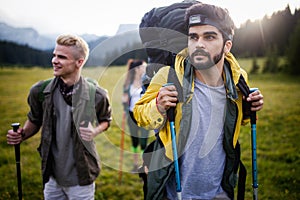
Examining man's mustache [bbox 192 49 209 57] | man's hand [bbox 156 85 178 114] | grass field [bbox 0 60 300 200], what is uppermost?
man's mustache [bbox 192 49 209 57]

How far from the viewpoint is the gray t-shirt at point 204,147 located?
2492 millimetres

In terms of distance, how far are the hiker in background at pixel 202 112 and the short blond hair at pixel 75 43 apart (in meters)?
1.62

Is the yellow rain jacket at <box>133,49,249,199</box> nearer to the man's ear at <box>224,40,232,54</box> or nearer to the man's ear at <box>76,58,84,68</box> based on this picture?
the man's ear at <box>224,40,232,54</box>

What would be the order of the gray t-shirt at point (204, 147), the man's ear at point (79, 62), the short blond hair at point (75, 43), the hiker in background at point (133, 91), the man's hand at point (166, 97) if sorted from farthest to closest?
the hiker in background at point (133, 91) → the man's ear at point (79, 62) → the short blond hair at point (75, 43) → the gray t-shirt at point (204, 147) → the man's hand at point (166, 97)

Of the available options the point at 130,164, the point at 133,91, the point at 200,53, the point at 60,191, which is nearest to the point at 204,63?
the point at 200,53

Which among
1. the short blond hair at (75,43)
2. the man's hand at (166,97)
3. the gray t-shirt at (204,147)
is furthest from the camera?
the short blond hair at (75,43)

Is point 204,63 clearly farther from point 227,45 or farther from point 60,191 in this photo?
point 60,191

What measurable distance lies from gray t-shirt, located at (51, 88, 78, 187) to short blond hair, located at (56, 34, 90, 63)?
0.69 meters

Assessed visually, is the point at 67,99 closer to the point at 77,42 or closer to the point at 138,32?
the point at 77,42

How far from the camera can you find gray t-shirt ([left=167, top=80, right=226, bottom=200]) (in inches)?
98.1

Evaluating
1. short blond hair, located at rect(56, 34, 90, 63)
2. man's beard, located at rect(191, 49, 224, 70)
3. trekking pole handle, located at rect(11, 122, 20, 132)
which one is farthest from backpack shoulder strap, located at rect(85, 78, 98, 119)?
man's beard, located at rect(191, 49, 224, 70)

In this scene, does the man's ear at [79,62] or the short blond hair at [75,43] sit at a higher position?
the short blond hair at [75,43]

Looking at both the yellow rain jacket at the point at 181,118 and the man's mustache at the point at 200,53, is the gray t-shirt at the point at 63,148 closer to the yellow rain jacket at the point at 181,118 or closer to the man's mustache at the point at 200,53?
the yellow rain jacket at the point at 181,118

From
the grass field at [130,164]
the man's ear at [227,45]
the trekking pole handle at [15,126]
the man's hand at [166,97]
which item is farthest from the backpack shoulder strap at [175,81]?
the trekking pole handle at [15,126]
